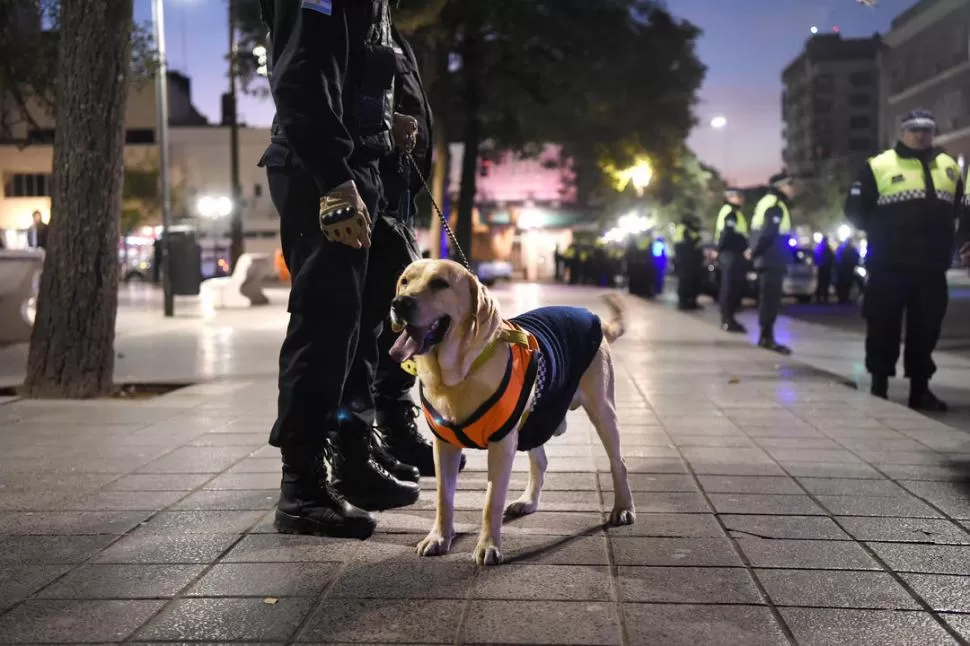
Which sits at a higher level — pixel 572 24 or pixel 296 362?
pixel 572 24

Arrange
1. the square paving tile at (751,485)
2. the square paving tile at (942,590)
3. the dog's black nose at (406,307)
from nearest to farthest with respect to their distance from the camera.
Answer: the square paving tile at (942,590), the dog's black nose at (406,307), the square paving tile at (751,485)

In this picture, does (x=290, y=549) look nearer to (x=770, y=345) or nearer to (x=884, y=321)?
(x=884, y=321)

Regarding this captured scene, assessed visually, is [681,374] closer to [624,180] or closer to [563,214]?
[624,180]

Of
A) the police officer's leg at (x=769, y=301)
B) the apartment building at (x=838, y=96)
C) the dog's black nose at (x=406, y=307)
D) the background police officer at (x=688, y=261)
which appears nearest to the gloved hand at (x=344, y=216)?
the dog's black nose at (x=406, y=307)

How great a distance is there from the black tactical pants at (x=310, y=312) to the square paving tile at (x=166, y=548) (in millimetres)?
418

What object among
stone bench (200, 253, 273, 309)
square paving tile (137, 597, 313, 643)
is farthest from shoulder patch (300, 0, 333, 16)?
stone bench (200, 253, 273, 309)

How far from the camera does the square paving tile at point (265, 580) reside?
2.92 meters

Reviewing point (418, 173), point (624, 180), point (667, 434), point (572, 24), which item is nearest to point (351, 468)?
point (418, 173)

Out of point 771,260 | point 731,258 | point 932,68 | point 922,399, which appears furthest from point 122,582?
point 932,68

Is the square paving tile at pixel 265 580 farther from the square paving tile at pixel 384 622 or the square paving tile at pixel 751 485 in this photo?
the square paving tile at pixel 751 485

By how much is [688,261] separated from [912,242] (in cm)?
1325

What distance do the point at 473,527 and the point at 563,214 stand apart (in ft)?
182

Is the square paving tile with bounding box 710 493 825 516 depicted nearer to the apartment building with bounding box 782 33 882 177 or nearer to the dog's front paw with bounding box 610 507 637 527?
the dog's front paw with bounding box 610 507 637 527

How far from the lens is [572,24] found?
78.7 feet
